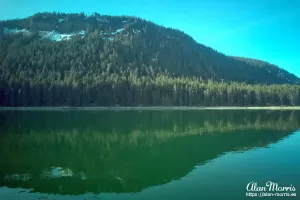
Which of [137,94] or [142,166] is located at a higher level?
[137,94]

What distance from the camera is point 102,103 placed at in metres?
156

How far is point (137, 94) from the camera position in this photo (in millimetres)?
161000

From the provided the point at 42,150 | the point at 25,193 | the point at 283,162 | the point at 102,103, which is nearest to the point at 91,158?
the point at 42,150

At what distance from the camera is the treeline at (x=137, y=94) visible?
148 meters

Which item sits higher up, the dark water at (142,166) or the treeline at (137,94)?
the treeline at (137,94)

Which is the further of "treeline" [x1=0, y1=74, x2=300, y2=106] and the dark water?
"treeline" [x1=0, y1=74, x2=300, y2=106]

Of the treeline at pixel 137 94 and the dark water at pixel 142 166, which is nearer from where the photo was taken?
the dark water at pixel 142 166

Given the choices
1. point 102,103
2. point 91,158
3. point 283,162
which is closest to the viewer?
point 283,162

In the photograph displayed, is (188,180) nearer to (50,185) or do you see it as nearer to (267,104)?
(50,185)

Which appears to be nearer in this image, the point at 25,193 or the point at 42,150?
the point at 25,193

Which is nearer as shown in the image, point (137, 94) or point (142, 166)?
point (142, 166)

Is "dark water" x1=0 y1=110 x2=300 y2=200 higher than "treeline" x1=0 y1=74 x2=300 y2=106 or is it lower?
lower

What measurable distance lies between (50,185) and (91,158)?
1015 centimetres

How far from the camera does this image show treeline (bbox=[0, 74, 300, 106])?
14775 cm
